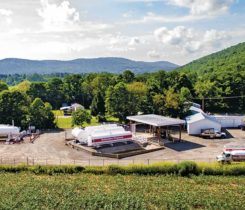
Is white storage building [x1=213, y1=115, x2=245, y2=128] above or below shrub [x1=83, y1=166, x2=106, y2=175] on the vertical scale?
above

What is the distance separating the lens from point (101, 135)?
4141cm

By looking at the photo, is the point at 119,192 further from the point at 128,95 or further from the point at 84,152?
the point at 128,95

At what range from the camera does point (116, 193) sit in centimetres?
2631

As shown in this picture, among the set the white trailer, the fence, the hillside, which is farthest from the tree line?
the fence

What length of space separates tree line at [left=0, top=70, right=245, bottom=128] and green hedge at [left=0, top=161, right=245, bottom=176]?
21877 mm

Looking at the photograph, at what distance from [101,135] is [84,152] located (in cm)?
308

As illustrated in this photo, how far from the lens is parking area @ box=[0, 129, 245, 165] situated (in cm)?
3672

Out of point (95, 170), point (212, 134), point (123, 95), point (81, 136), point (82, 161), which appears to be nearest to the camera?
point (95, 170)

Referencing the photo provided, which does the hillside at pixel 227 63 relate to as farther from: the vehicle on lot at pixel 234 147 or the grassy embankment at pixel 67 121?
the vehicle on lot at pixel 234 147

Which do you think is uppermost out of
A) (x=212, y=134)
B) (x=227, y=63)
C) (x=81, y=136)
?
(x=227, y=63)

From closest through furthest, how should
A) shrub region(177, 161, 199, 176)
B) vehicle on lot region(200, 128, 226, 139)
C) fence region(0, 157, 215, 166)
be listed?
shrub region(177, 161, 199, 176), fence region(0, 157, 215, 166), vehicle on lot region(200, 128, 226, 139)

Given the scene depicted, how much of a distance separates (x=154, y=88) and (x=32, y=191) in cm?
3515

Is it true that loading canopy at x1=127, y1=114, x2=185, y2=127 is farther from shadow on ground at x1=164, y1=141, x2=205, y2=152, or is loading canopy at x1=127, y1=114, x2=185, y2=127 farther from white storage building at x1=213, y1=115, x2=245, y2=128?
white storage building at x1=213, y1=115, x2=245, y2=128

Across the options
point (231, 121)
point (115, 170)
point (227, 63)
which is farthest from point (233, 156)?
point (227, 63)
